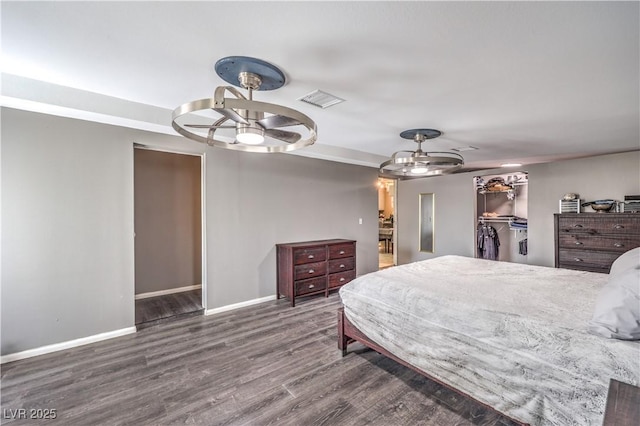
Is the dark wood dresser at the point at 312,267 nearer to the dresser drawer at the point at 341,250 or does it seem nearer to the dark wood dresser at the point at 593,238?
the dresser drawer at the point at 341,250

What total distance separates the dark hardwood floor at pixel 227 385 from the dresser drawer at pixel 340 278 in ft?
4.35

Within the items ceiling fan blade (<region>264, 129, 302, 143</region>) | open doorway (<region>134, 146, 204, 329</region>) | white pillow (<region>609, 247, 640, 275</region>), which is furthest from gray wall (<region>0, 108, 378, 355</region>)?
white pillow (<region>609, 247, 640, 275</region>)

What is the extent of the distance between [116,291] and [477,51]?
3.96 meters

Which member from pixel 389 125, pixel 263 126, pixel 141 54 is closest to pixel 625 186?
pixel 389 125

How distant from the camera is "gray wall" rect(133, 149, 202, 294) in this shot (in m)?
4.39

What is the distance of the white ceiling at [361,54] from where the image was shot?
54.4 inches

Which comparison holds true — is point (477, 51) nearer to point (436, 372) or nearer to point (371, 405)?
point (436, 372)

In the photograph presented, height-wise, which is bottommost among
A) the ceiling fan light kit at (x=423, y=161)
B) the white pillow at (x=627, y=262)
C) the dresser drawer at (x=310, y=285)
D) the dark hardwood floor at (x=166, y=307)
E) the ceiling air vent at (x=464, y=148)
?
the dark hardwood floor at (x=166, y=307)

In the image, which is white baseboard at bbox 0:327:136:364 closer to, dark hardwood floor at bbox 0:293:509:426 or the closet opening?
dark hardwood floor at bbox 0:293:509:426

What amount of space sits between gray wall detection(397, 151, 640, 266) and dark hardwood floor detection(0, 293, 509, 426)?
4017mm

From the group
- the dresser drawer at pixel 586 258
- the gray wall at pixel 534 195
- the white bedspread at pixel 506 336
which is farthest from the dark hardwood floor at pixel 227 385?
→ the gray wall at pixel 534 195

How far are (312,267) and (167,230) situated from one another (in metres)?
2.51

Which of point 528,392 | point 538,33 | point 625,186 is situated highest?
point 538,33

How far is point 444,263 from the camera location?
130 inches
